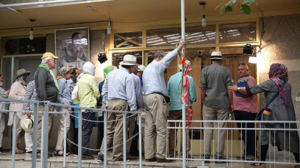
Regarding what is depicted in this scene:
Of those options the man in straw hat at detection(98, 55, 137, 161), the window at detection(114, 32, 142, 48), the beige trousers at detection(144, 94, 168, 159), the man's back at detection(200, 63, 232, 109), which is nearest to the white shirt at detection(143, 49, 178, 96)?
the beige trousers at detection(144, 94, 168, 159)

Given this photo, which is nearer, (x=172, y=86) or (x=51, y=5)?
(x=172, y=86)

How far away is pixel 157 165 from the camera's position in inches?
271

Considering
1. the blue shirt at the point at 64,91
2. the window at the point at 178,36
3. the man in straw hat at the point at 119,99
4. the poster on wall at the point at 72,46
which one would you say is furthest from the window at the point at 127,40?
the man in straw hat at the point at 119,99

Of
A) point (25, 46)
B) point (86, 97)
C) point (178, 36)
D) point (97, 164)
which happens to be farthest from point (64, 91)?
point (25, 46)

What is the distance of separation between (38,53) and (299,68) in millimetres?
6500

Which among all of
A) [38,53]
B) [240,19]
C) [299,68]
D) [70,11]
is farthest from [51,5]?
[299,68]

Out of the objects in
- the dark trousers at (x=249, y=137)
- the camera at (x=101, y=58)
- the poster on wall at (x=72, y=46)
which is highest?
the poster on wall at (x=72, y=46)

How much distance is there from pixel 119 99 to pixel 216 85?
1708 millimetres

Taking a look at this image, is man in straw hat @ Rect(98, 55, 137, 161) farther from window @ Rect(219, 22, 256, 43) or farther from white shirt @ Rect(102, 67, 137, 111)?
window @ Rect(219, 22, 256, 43)

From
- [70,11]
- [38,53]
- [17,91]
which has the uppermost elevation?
[70,11]

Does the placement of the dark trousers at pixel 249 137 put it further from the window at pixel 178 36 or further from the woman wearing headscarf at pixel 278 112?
the window at pixel 178 36

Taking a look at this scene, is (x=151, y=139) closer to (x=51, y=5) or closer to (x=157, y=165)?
(x=157, y=165)

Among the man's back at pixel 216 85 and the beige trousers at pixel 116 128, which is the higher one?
the man's back at pixel 216 85

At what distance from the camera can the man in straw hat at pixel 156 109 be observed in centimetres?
714
